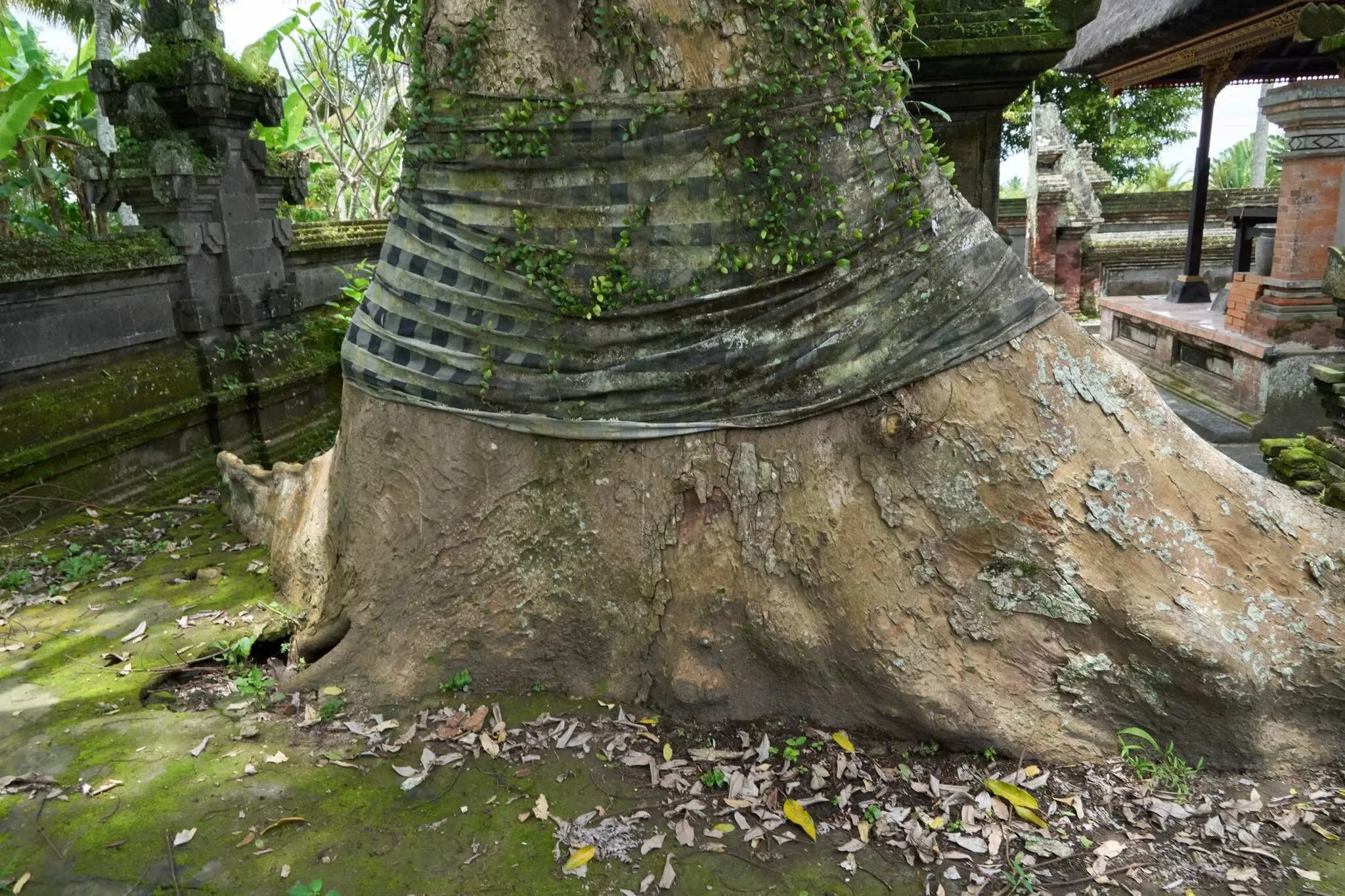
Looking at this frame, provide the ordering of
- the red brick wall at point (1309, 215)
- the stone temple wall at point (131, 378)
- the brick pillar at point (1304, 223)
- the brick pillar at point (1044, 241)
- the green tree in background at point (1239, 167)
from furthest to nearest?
1. the green tree in background at point (1239, 167)
2. the brick pillar at point (1044, 241)
3. the red brick wall at point (1309, 215)
4. the brick pillar at point (1304, 223)
5. the stone temple wall at point (131, 378)

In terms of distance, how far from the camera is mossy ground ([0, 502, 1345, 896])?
2.78 metres

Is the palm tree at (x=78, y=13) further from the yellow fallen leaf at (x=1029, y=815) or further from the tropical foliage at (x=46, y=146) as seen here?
the yellow fallen leaf at (x=1029, y=815)

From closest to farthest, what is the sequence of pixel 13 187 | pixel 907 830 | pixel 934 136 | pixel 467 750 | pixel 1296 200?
pixel 907 830, pixel 467 750, pixel 934 136, pixel 1296 200, pixel 13 187

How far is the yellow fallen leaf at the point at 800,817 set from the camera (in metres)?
2.95

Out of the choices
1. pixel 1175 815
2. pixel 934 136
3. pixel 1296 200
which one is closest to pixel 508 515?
pixel 1175 815

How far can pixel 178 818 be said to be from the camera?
3.08 metres

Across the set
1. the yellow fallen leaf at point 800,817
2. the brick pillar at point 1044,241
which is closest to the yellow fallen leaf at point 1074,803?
the yellow fallen leaf at point 800,817

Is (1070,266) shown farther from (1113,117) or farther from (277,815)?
(277,815)

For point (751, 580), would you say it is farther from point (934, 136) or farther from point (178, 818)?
point (934, 136)

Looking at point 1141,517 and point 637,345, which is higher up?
point 637,345

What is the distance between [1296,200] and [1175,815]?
7.67 metres

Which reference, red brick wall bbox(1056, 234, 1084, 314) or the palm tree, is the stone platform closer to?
red brick wall bbox(1056, 234, 1084, 314)

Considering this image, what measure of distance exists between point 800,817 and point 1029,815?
2.52ft

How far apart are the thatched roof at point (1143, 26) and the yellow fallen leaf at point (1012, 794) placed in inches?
275
